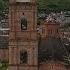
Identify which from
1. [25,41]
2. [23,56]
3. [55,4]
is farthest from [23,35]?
[55,4]

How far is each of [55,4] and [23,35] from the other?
7890 centimetres

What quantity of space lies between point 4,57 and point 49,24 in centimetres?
1093

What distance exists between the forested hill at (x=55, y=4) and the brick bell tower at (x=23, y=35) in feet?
253

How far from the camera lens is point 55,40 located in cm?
5444

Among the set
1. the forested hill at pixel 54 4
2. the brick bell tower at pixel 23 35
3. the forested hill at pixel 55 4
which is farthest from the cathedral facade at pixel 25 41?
the forested hill at pixel 55 4

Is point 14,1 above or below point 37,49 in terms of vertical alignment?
above

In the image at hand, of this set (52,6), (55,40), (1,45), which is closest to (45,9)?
(52,6)

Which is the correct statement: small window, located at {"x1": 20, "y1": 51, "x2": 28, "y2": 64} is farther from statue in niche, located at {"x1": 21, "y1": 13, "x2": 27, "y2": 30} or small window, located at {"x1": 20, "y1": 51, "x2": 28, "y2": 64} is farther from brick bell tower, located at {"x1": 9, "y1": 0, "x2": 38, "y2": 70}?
statue in niche, located at {"x1": 21, "y1": 13, "x2": 27, "y2": 30}

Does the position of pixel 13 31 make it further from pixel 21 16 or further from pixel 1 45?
pixel 1 45

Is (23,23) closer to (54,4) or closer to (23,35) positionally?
(23,35)

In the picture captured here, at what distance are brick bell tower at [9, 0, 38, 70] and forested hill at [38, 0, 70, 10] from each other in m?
77.2

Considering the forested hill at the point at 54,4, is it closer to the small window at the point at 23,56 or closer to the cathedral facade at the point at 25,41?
the cathedral facade at the point at 25,41

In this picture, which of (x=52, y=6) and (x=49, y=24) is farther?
(x=52, y=6)

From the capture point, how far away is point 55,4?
128 m
